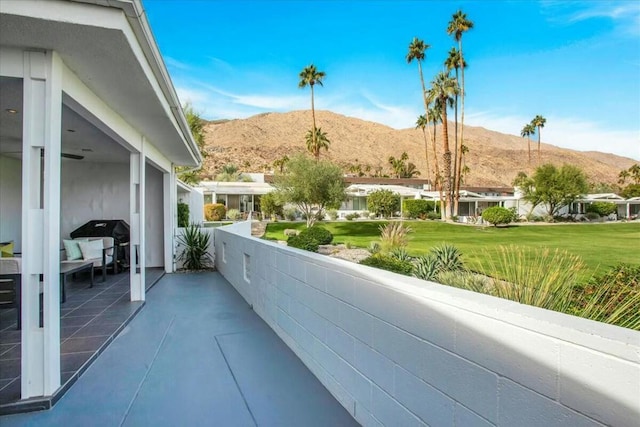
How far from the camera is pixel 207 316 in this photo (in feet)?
19.0

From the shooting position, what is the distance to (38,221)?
10.1 feet

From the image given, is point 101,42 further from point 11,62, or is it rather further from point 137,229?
point 137,229

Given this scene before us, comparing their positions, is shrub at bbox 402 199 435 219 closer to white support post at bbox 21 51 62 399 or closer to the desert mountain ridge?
white support post at bbox 21 51 62 399

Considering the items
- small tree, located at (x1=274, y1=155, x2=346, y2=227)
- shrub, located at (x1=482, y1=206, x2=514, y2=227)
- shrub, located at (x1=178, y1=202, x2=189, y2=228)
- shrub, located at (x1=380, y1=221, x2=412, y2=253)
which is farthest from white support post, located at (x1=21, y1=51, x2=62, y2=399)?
shrub, located at (x1=482, y1=206, x2=514, y2=227)

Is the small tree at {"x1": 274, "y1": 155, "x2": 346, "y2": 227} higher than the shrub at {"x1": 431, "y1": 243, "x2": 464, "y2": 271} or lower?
higher

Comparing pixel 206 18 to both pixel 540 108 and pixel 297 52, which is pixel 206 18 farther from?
pixel 540 108

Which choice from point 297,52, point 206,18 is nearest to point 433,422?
point 206,18

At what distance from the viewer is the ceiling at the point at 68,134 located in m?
4.08

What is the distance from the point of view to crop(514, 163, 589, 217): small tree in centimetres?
3472

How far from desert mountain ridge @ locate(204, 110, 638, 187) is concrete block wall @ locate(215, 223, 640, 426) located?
71.6 m

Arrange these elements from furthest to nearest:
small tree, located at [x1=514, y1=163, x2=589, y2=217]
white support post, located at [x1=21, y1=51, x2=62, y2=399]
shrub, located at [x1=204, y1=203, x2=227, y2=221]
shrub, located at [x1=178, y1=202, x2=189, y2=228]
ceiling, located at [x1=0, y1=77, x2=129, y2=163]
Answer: small tree, located at [x1=514, y1=163, x2=589, y2=217] → shrub, located at [x1=204, y1=203, x2=227, y2=221] → shrub, located at [x1=178, y1=202, x2=189, y2=228] → ceiling, located at [x1=0, y1=77, x2=129, y2=163] → white support post, located at [x1=21, y1=51, x2=62, y2=399]

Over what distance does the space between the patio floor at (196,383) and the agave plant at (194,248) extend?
480 centimetres

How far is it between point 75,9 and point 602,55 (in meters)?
29.4

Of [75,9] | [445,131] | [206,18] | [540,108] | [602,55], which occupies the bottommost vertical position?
[75,9]
